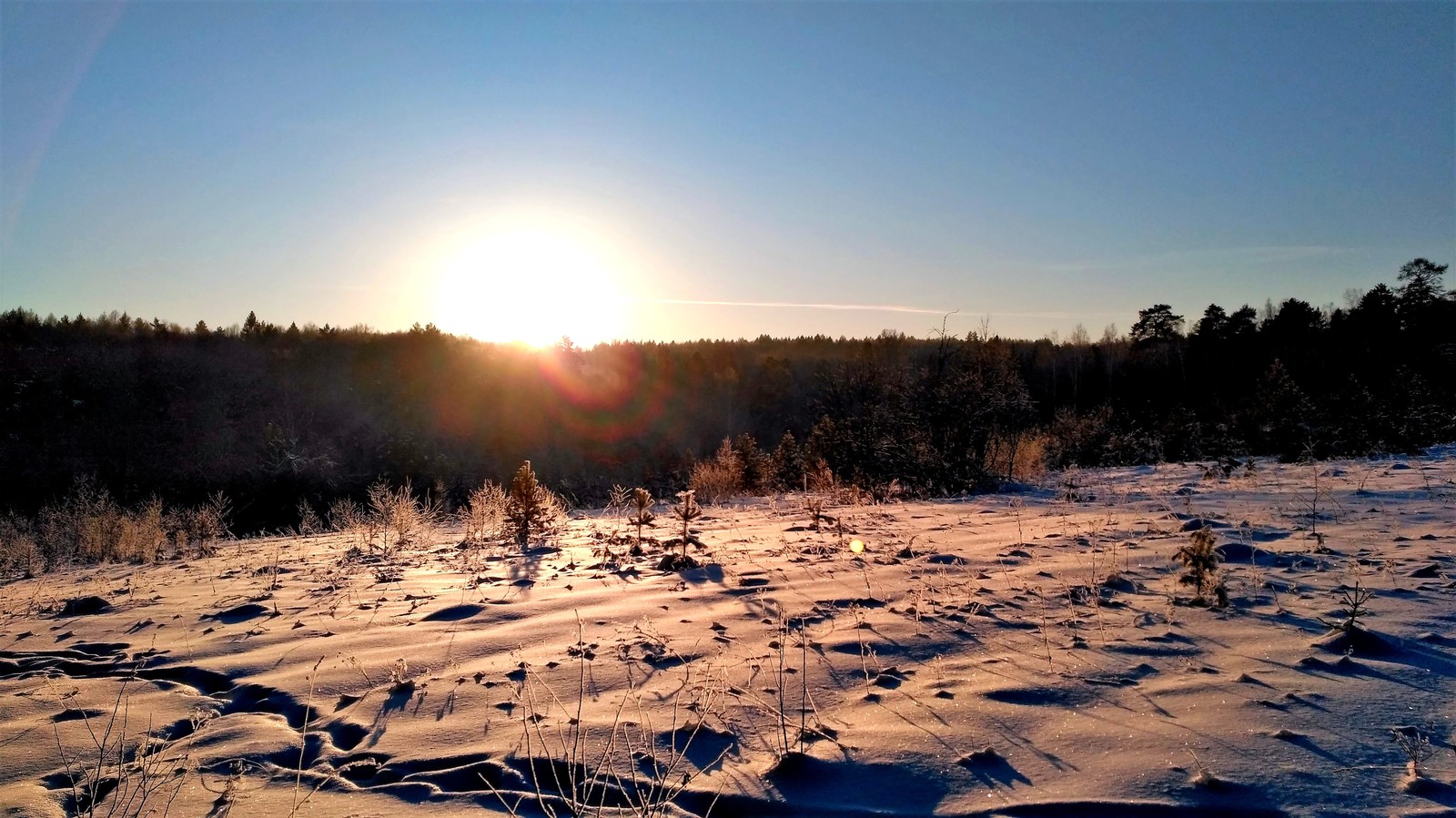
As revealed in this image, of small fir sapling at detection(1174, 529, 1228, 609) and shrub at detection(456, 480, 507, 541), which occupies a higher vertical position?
small fir sapling at detection(1174, 529, 1228, 609)

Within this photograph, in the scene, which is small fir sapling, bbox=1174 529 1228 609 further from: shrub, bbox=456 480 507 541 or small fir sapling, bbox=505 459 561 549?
shrub, bbox=456 480 507 541

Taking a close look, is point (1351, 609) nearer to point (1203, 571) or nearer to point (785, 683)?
point (1203, 571)

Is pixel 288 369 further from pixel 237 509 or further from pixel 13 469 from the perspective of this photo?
pixel 237 509

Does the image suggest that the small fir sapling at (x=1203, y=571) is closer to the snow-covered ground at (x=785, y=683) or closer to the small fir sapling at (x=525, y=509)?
the snow-covered ground at (x=785, y=683)

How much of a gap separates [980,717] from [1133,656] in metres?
1.02

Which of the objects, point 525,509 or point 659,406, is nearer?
point 525,509

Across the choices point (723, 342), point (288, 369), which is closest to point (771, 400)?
point (723, 342)

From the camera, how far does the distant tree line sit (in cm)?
1332

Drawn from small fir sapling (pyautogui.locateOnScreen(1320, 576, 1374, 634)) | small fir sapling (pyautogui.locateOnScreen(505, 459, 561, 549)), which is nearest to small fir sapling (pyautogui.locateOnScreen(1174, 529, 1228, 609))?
small fir sapling (pyautogui.locateOnScreen(1320, 576, 1374, 634))

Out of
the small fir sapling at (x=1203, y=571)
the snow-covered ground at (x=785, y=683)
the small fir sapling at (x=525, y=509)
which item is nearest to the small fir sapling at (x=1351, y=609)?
the snow-covered ground at (x=785, y=683)

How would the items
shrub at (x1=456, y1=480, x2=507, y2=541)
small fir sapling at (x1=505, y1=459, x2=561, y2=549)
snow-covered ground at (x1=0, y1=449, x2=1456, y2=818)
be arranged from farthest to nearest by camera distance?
shrub at (x1=456, y1=480, x2=507, y2=541) → small fir sapling at (x1=505, y1=459, x2=561, y2=549) → snow-covered ground at (x1=0, y1=449, x2=1456, y2=818)

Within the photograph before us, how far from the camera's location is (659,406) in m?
36.3

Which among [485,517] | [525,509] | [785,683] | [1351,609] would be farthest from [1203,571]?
[485,517]

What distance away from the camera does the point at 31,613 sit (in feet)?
16.4
